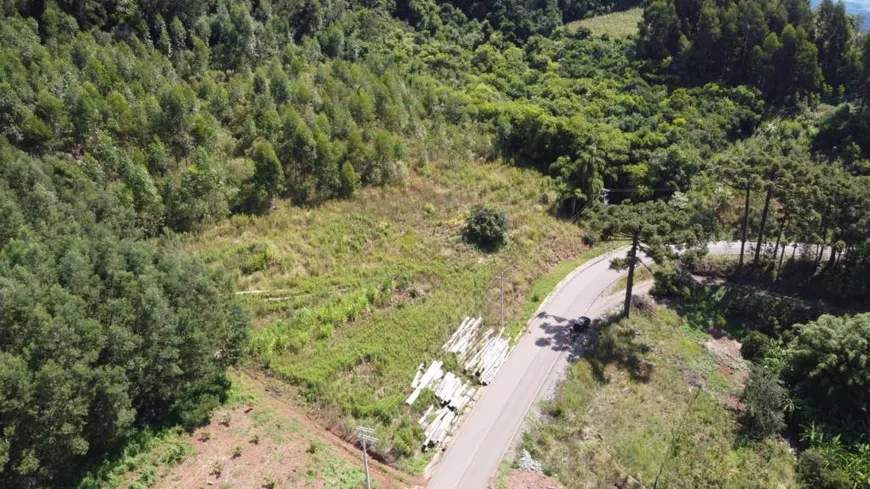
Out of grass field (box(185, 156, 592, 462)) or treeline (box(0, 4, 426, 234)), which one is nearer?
grass field (box(185, 156, 592, 462))

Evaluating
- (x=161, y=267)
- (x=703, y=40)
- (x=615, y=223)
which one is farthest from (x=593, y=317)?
(x=703, y=40)

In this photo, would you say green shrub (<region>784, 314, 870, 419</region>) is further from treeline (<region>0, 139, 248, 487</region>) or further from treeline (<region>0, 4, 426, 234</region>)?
treeline (<region>0, 4, 426, 234</region>)

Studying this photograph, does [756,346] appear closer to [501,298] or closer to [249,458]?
[501,298]

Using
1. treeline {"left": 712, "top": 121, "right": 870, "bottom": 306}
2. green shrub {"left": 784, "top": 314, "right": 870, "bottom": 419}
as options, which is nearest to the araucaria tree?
treeline {"left": 712, "top": 121, "right": 870, "bottom": 306}

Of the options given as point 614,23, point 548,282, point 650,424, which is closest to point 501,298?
point 548,282

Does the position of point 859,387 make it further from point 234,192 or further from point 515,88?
point 515,88

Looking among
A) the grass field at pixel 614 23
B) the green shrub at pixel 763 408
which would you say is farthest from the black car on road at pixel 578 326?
the grass field at pixel 614 23

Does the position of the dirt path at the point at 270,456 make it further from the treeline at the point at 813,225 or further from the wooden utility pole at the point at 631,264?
the treeline at the point at 813,225
